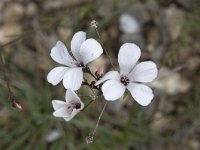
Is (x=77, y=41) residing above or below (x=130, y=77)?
above

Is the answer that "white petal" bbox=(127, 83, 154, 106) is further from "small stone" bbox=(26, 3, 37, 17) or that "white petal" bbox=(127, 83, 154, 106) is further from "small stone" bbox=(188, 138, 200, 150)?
"small stone" bbox=(26, 3, 37, 17)

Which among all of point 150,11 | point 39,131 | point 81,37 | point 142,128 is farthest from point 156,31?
point 81,37

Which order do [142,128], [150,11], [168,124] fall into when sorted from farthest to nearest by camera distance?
[150,11] < [168,124] < [142,128]

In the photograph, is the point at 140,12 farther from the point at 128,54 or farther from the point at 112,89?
the point at 112,89

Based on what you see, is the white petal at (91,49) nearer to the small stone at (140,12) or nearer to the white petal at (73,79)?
the white petal at (73,79)

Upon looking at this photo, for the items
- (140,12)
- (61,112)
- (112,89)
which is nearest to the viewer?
(112,89)

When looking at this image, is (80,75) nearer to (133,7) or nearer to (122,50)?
(122,50)

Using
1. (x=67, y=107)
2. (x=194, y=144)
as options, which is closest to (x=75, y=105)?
(x=67, y=107)
